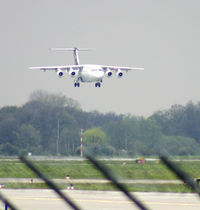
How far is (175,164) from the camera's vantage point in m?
4.64

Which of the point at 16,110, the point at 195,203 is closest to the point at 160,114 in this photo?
the point at 16,110

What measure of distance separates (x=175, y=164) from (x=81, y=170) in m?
7.16

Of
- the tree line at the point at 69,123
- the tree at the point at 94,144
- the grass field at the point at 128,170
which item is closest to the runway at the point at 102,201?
the tree at the point at 94,144

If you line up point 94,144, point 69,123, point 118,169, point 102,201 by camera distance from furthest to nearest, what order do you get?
1. point 69,123
2. point 102,201
3. point 94,144
4. point 118,169

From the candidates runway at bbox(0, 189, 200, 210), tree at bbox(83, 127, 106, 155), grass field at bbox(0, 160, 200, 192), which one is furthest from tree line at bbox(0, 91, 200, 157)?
grass field at bbox(0, 160, 200, 192)

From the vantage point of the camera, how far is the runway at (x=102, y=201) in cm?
1507

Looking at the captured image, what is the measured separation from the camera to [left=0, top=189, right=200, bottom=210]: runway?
49.4 feet

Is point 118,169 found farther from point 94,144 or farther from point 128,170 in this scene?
point 94,144

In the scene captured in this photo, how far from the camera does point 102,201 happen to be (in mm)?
16219

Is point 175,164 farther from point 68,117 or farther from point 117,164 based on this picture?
point 68,117

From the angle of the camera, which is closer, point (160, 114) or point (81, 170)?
point (81, 170)

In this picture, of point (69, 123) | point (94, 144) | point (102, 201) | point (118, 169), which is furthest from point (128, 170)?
point (69, 123)

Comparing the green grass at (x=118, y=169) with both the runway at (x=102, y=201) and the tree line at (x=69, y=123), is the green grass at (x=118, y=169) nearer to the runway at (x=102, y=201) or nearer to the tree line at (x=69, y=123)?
the runway at (x=102, y=201)

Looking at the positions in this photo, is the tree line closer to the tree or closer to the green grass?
the tree
